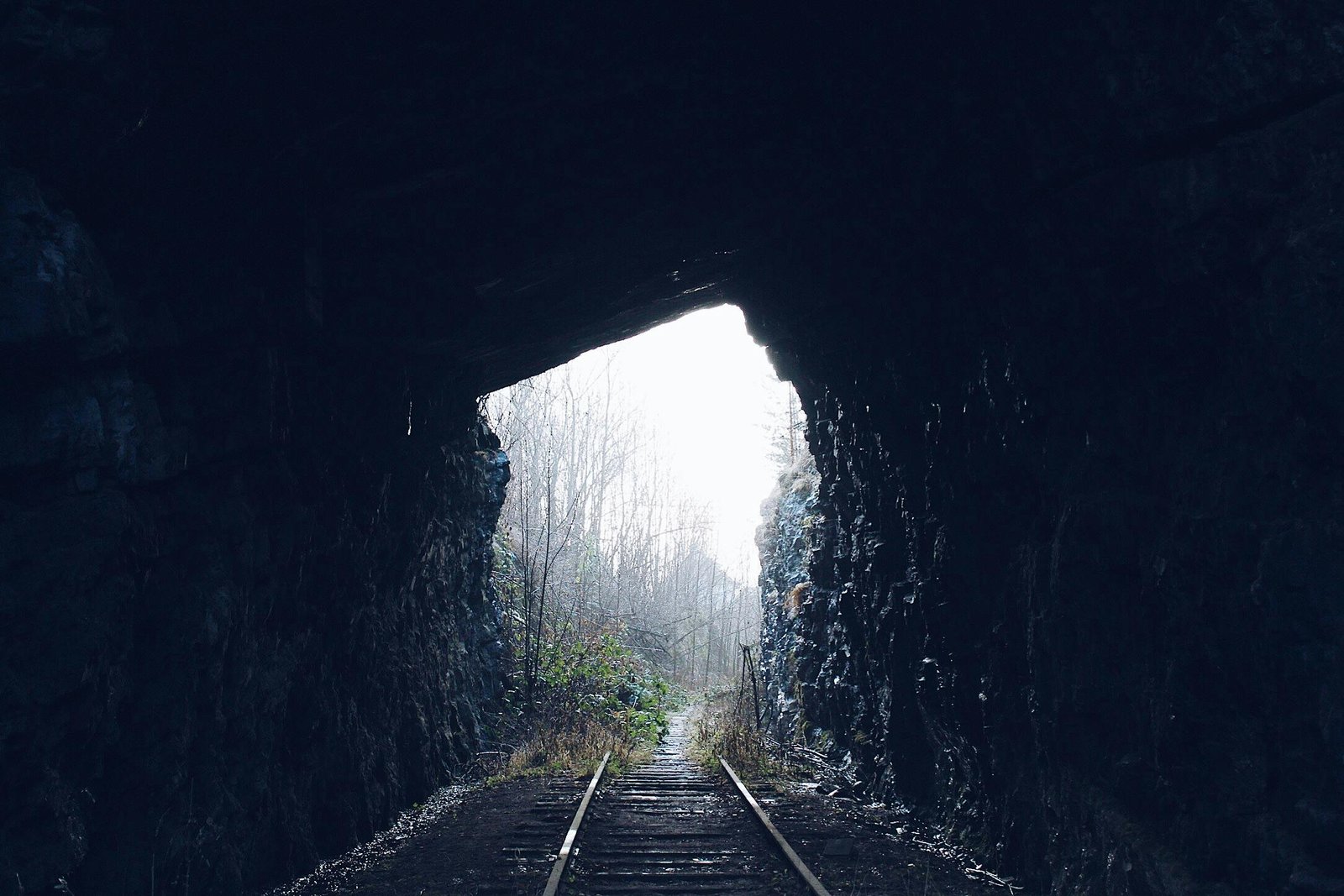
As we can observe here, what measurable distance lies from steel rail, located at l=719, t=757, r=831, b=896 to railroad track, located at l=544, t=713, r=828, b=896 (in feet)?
0.04

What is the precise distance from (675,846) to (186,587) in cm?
439

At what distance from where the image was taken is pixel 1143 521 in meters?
4.77

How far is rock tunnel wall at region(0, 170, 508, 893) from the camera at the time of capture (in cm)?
422

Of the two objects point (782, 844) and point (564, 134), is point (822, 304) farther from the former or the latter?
point (782, 844)

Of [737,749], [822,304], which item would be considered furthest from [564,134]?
[737,749]

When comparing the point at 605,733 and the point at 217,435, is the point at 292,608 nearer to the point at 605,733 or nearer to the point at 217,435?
the point at 217,435

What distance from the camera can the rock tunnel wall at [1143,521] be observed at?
379 centimetres

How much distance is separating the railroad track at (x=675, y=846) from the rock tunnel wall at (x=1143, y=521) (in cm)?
165

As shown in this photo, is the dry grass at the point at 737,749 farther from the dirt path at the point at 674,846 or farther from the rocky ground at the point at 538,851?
the rocky ground at the point at 538,851

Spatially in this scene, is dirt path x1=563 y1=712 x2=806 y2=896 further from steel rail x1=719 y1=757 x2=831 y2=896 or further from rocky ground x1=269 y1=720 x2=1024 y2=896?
rocky ground x1=269 y1=720 x2=1024 y2=896

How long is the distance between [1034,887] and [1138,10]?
Result: 215 inches

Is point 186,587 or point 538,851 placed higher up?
point 186,587

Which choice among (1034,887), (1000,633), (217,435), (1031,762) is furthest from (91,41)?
(1034,887)

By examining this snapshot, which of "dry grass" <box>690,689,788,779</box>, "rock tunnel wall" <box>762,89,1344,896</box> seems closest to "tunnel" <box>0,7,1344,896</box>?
"rock tunnel wall" <box>762,89,1344,896</box>
